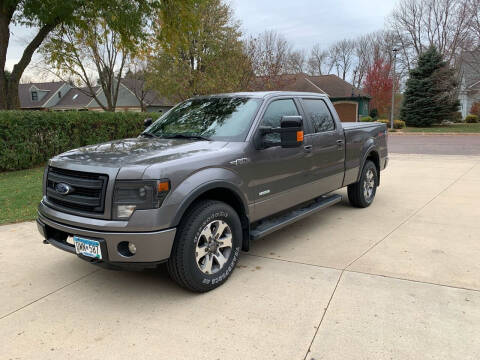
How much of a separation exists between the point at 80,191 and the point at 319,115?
3.35 metres

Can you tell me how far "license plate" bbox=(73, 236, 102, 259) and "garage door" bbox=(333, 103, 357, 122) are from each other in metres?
35.6

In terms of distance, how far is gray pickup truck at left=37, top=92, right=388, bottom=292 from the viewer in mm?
3006

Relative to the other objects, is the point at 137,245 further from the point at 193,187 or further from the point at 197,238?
the point at 193,187

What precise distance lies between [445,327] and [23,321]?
3.31 metres

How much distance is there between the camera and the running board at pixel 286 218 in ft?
13.0

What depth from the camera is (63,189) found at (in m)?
3.30

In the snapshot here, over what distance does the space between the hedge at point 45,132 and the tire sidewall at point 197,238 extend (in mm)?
8557

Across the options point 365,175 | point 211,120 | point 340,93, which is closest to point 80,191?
point 211,120

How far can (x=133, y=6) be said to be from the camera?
12.8 metres

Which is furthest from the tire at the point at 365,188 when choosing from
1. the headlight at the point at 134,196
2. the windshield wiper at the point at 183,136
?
the headlight at the point at 134,196

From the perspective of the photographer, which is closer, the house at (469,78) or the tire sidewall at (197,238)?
the tire sidewall at (197,238)

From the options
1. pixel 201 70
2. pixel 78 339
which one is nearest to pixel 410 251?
pixel 78 339

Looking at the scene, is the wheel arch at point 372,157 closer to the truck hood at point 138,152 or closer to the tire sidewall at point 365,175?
the tire sidewall at point 365,175

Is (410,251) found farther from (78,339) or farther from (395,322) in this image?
(78,339)
